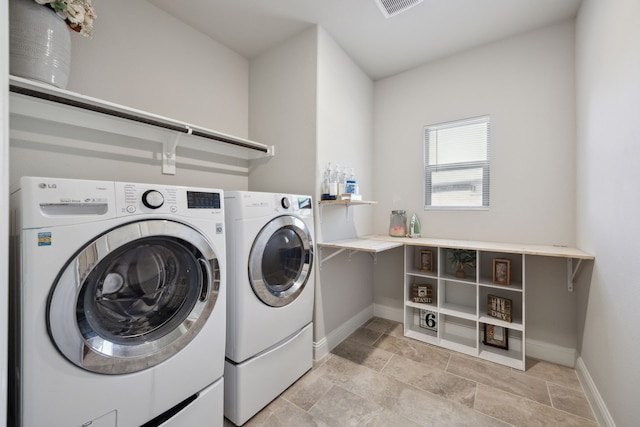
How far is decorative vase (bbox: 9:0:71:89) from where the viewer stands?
1.05 m

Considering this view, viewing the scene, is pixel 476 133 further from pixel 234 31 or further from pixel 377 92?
pixel 234 31

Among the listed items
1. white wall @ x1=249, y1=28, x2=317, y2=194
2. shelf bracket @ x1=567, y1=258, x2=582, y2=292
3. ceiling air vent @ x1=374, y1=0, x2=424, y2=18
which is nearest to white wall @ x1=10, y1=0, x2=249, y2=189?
white wall @ x1=249, y1=28, x2=317, y2=194

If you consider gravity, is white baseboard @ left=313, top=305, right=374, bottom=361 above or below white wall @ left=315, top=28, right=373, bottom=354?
below

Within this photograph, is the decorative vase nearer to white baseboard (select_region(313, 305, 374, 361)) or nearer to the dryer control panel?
the dryer control panel

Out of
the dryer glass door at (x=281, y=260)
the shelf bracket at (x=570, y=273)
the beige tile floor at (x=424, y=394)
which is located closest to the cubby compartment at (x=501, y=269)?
the shelf bracket at (x=570, y=273)

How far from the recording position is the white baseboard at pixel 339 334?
195cm

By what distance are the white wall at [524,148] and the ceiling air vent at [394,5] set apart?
810 mm

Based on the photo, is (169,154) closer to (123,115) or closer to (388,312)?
(123,115)

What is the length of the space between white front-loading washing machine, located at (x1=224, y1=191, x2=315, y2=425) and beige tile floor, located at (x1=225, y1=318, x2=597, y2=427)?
16 centimetres

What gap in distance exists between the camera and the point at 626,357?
1.13 meters

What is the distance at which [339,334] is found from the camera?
219 cm

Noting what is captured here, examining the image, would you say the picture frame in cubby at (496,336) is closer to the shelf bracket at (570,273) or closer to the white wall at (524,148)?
the white wall at (524,148)

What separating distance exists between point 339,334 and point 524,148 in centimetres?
214

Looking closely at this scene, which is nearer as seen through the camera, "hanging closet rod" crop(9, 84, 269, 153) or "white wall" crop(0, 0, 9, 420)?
"white wall" crop(0, 0, 9, 420)
